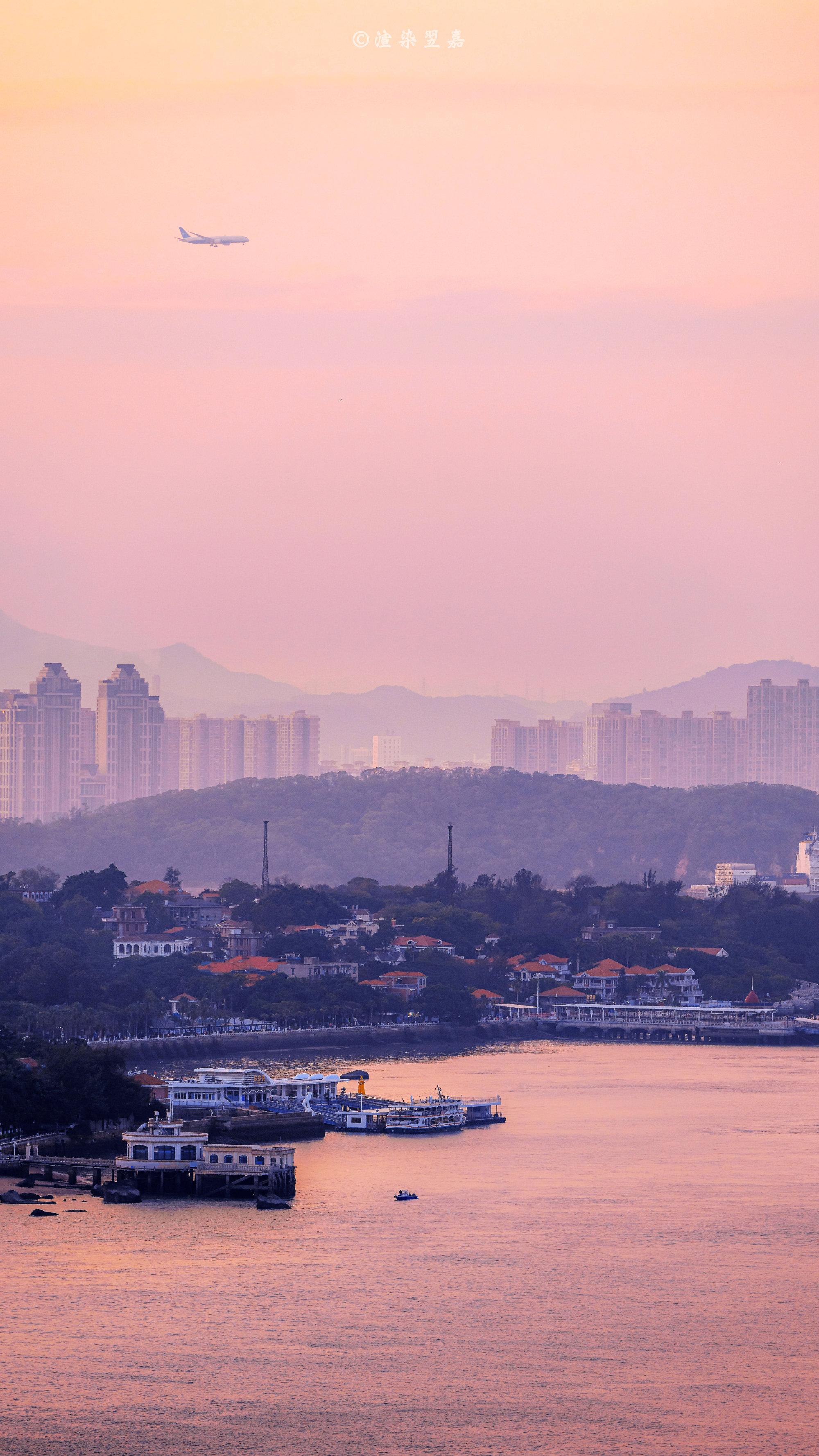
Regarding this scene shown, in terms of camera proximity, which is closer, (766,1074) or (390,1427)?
(390,1427)

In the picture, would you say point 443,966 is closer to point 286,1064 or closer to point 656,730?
point 286,1064

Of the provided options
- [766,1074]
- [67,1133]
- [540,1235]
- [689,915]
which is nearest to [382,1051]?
[766,1074]

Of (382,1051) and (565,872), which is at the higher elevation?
(565,872)

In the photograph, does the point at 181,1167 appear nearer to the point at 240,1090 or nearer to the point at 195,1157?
the point at 195,1157

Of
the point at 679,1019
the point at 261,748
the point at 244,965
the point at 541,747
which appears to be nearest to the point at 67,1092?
the point at 244,965

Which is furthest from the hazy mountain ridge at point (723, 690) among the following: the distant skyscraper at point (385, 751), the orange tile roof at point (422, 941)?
the orange tile roof at point (422, 941)

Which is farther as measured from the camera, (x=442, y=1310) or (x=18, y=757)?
(x=18, y=757)

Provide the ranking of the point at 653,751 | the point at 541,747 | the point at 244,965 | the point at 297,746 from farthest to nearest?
the point at 541,747 → the point at 653,751 → the point at 297,746 → the point at 244,965
